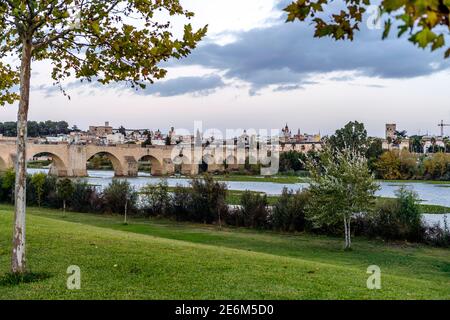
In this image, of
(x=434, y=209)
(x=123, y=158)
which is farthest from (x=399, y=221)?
(x=123, y=158)

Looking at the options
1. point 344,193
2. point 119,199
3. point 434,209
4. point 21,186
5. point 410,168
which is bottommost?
point 434,209

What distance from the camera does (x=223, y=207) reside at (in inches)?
1265

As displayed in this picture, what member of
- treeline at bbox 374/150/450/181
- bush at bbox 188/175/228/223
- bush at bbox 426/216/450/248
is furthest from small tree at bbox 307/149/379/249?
treeline at bbox 374/150/450/181

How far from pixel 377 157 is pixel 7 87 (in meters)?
84.7

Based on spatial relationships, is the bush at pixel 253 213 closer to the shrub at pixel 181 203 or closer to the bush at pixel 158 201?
the shrub at pixel 181 203

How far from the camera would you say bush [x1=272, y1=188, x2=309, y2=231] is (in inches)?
1135

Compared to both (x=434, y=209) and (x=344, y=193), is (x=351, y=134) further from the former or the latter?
(x=344, y=193)

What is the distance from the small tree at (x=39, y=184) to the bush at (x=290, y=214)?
19.1 metres

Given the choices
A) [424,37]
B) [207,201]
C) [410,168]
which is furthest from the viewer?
[410,168]

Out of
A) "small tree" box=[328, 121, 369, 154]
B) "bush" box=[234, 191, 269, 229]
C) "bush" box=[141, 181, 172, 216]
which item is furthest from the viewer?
"small tree" box=[328, 121, 369, 154]

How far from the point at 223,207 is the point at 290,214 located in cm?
489

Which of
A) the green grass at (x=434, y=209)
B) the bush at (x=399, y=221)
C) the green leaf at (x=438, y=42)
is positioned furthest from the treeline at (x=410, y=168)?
the green leaf at (x=438, y=42)

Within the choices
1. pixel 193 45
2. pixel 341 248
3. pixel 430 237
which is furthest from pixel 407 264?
pixel 193 45

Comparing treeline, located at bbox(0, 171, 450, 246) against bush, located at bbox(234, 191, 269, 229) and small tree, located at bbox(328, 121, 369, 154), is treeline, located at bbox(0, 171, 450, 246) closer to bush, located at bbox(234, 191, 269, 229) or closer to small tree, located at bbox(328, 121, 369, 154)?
bush, located at bbox(234, 191, 269, 229)
